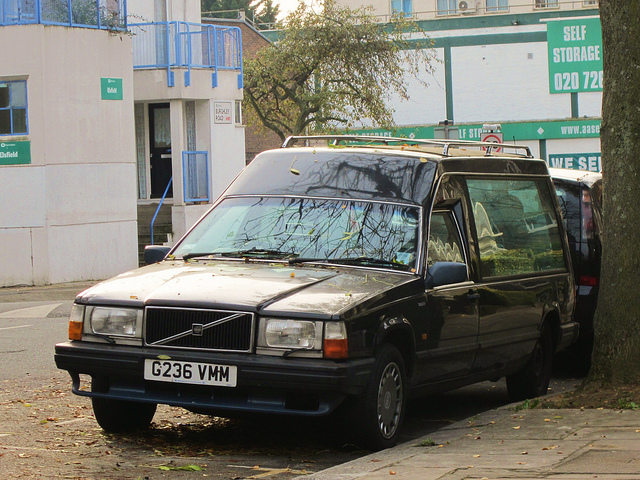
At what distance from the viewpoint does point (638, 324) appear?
7.86 metres

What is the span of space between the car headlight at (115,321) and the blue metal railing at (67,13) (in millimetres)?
15912

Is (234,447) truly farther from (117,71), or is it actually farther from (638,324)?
(117,71)

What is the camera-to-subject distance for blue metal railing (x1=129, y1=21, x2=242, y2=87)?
2844 cm

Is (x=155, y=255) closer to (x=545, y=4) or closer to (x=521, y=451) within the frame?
(x=521, y=451)

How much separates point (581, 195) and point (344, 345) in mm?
5237

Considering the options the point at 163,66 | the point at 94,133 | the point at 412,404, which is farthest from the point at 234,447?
the point at 163,66

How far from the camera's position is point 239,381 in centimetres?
621

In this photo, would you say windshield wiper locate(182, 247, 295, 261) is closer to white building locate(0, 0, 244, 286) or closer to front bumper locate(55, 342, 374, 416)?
Result: front bumper locate(55, 342, 374, 416)

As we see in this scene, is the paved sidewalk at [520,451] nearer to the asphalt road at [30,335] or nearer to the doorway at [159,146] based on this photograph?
the asphalt road at [30,335]

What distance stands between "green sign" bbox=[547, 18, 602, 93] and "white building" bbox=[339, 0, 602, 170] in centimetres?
6

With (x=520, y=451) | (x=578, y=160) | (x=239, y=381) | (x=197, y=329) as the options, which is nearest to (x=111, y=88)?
(x=197, y=329)

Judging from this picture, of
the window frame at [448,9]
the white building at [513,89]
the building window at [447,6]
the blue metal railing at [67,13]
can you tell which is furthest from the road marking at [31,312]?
the building window at [447,6]

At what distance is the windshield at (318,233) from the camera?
729 centimetres

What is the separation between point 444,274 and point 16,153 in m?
15.8
